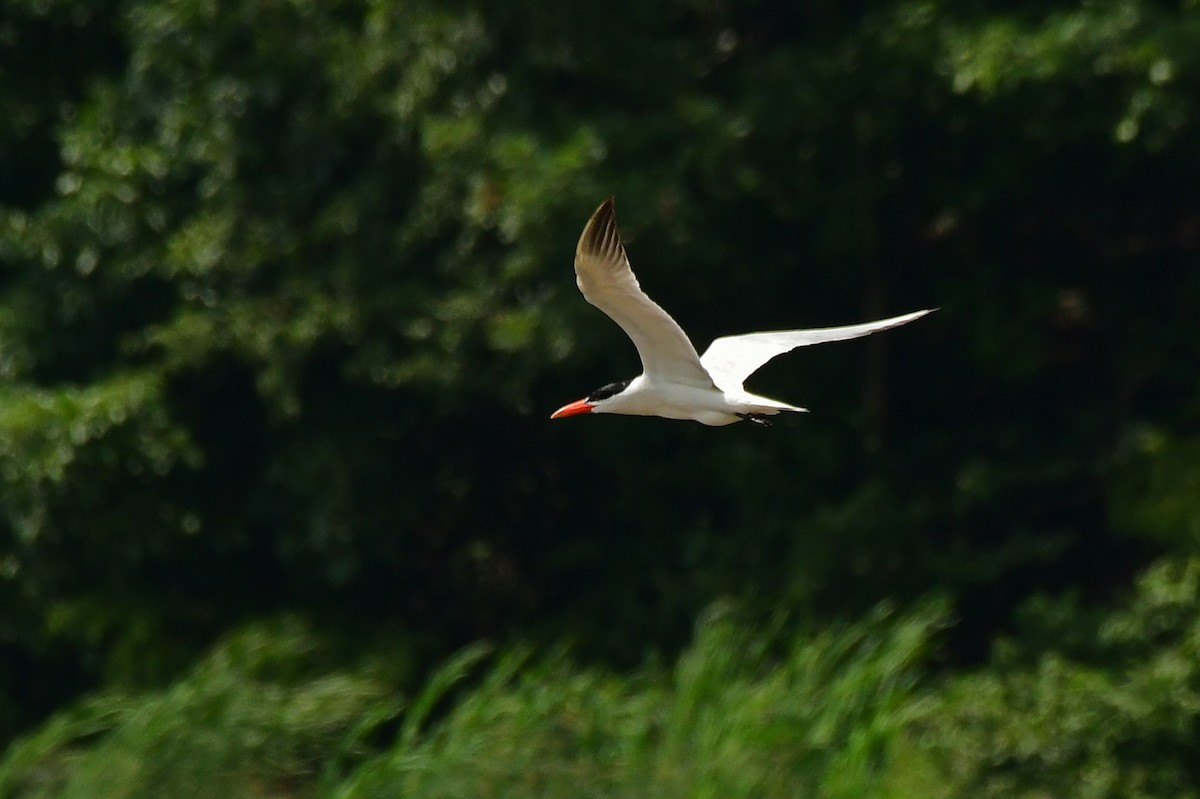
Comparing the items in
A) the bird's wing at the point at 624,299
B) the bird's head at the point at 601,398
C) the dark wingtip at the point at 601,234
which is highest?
the dark wingtip at the point at 601,234

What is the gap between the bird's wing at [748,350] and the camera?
6.82 meters

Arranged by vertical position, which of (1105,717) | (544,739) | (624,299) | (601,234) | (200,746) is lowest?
(1105,717)

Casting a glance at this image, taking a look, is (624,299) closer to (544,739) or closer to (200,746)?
(544,739)

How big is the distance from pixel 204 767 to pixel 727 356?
9.19 feet

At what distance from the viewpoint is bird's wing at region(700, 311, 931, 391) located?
6.82 meters

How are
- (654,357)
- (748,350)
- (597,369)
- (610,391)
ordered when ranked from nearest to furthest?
(654,357) → (610,391) → (748,350) → (597,369)

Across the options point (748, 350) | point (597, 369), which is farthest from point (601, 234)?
point (597, 369)

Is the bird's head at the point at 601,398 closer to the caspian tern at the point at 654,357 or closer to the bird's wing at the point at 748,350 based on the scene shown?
the caspian tern at the point at 654,357

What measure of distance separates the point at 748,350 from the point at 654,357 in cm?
98

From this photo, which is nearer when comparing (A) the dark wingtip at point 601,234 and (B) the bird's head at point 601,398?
(A) the dark wingtip at point 601,234

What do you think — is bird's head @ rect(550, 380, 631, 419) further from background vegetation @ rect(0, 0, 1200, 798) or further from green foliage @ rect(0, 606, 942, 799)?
background vegetation @ rect(0, 0, 1200, 798)

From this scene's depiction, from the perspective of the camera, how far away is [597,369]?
1110cm

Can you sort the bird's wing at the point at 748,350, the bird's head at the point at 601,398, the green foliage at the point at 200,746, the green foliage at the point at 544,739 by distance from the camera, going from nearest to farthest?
the bird's head at the point at 601,398, the bird's wing at the point at 748,350, the green foliage at the point at 544,739, the green foliage at the point at 200,746

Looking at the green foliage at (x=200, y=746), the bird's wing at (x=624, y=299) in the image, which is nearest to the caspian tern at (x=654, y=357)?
the bird's wing at (x=624, y=299)
